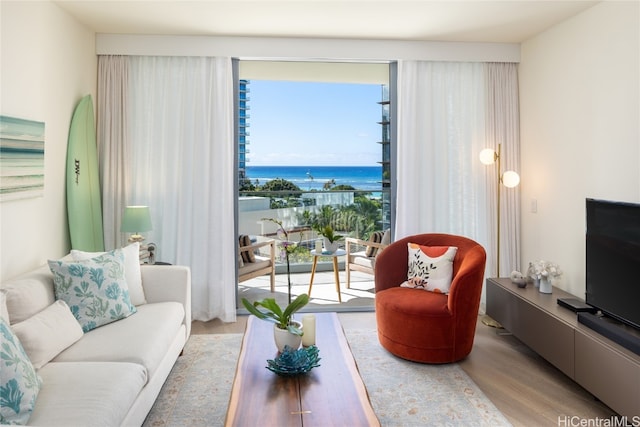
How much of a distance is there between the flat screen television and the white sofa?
275cm

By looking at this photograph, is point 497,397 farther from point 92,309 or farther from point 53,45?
point 53,45

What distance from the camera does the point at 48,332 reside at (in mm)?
2213

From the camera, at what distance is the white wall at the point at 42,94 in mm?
2762

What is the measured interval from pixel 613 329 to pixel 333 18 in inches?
119

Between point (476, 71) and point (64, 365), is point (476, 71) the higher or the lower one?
the higher one

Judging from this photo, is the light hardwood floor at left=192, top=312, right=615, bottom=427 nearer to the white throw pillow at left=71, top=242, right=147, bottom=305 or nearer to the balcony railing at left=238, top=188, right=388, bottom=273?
the white throw pillow at left=71, top=242, right=147, bottom=305

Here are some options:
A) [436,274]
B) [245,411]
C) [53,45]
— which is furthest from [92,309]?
[436,274]

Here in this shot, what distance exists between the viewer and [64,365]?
213 cm

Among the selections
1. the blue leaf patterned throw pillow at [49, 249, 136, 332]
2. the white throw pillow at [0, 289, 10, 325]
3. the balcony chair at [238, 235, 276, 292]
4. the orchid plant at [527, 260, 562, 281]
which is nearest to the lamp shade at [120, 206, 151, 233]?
the blue leaf patterned throw pillow at [49, 249, 136, 332]

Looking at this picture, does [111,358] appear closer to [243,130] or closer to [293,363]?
[293,363]

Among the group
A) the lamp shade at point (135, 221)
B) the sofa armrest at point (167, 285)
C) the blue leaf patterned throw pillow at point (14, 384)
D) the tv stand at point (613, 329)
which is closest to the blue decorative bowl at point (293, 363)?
the blue leaf patterned throw pillow at point (14, 384)

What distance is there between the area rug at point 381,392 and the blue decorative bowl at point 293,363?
1.91 ft

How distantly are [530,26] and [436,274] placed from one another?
7.84ft

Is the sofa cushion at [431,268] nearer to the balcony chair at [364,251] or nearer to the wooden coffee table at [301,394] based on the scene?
the balcony chair at [364,251]
